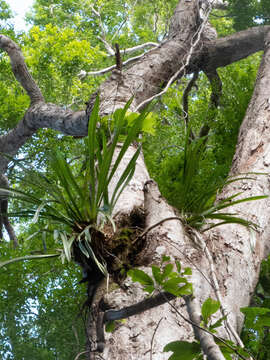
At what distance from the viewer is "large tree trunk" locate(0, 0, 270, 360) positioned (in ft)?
4.12

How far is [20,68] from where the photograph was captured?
353 centimetres

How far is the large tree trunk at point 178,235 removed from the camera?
1256 mm

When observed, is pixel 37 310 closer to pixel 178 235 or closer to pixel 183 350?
pixel 178 235

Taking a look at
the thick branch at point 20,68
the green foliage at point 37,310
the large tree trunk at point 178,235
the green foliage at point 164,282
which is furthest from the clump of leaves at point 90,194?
the thick branch at point 20,68

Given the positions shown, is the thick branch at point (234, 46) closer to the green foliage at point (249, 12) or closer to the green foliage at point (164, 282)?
the green foliage at point (249, 12)

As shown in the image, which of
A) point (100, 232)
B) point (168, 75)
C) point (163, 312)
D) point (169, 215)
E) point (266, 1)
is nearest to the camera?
point (163, 312)

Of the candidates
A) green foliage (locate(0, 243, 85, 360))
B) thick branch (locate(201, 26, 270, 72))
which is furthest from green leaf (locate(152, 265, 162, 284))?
thick branch (locate(201, 26, 270, 72))

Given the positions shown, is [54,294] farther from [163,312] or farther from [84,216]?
[163,312]

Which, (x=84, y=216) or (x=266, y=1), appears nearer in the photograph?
(x=84, y=216)

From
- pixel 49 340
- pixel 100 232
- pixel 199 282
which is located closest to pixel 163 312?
pixel 199 282

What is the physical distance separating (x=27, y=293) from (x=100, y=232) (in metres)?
2.42

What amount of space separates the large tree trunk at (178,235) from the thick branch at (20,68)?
0.17 m

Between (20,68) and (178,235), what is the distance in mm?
2572

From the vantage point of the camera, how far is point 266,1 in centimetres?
453
